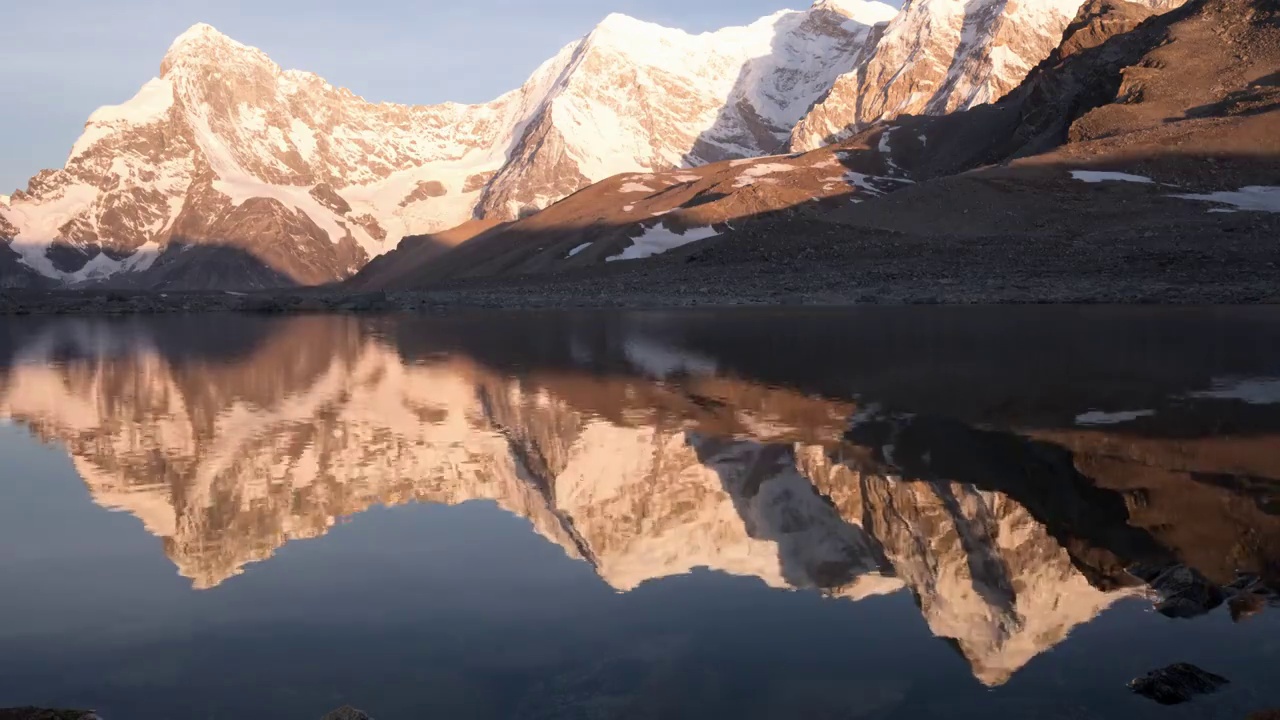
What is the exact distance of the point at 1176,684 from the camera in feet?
28.6

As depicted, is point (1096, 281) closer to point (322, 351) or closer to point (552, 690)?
point (322, 351)

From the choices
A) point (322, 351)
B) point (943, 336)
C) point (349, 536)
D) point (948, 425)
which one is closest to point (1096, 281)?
point (943, 336)

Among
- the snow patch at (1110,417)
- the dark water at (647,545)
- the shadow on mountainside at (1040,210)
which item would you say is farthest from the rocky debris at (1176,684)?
the shadow on mountainside at (1040,210)

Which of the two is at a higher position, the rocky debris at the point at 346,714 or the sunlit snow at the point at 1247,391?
the rocky debris at the point at 346,714

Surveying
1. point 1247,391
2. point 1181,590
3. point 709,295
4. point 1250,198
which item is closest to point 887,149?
point 1250,198

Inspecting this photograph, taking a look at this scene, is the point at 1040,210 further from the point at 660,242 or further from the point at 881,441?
the point at 881,441

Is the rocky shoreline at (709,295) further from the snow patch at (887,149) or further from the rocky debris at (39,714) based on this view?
the rocky debris at (39,714)

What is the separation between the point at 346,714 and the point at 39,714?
2054 millimetres

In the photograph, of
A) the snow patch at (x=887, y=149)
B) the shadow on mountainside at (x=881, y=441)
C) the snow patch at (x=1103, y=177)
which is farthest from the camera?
the snow patch at (x=887, y=149)

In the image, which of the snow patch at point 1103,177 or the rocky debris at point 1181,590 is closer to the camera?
the rocky debris at point 1181,590

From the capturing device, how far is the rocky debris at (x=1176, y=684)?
8.60 metres

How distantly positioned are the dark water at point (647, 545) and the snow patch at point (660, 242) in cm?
7674

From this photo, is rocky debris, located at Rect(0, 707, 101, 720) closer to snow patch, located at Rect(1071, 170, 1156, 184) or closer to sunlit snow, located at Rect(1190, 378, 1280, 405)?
sunlit snow, located at Rect(1190, 378, 1280, 405)

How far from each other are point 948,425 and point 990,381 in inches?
262
